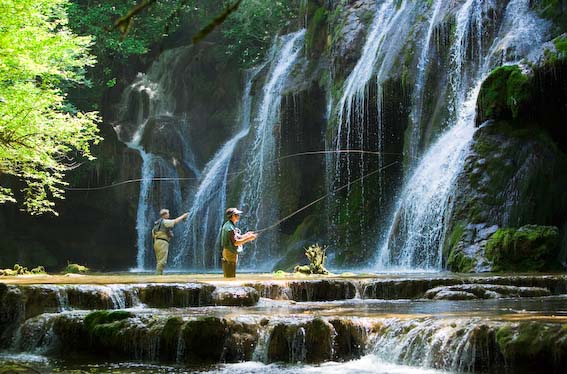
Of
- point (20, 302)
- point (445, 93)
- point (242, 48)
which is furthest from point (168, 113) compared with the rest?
point (20, 302)

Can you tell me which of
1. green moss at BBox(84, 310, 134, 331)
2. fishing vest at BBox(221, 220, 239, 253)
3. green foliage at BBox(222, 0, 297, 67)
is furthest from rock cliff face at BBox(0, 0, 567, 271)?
green moss at BBox(84, 310, 134, 331)

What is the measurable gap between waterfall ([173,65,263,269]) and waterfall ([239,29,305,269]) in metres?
1.03

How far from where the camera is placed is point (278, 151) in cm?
2631

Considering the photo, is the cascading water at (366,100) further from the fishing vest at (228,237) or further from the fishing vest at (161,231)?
the fishing vest at (228,237)

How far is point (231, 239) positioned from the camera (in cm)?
1323

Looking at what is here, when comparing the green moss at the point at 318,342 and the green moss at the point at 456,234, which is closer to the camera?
the green moss at the point at 318,342

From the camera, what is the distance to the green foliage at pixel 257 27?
31.5 meters

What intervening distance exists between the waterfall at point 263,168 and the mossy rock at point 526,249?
1218cm

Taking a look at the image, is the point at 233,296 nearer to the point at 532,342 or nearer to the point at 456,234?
the point at 532,342

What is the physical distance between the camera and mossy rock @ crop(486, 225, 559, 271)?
1412 centimetres

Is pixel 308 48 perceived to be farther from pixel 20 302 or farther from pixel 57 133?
pixel 20 302

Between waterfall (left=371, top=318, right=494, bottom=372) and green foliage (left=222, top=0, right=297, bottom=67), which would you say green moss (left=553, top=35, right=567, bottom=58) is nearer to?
waterfall (left=371, top=318, right=494, bottom=372)

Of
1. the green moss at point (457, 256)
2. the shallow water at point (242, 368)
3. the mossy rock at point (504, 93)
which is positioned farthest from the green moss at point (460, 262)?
the shallow water at point (242, 368)

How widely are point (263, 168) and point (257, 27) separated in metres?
8.13
